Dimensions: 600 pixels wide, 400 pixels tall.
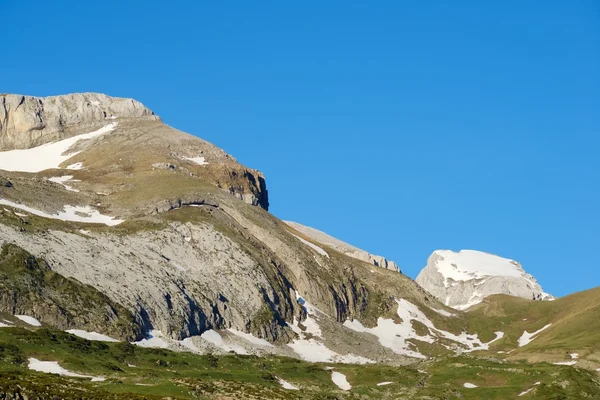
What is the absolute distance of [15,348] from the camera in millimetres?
146125

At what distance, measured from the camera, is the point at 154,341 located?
194500mm

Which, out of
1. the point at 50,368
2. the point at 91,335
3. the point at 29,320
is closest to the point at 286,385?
the point at 91,335

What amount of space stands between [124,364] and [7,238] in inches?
1990

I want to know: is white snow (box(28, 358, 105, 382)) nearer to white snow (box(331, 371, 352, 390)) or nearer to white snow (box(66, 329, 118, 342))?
white snow (box(66, 329, 118, 342))

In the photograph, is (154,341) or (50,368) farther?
(154,341)

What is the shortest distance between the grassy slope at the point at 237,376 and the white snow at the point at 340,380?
4.41 feet

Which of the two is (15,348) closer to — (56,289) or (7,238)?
(56,289)

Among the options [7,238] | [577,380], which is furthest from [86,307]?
[577,380]

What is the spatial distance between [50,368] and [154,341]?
53.9 metres

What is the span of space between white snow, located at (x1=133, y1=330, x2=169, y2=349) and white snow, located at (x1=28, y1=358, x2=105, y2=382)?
150 ft

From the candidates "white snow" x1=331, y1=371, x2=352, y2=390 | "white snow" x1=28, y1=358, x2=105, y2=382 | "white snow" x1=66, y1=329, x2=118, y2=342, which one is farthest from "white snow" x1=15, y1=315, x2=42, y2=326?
"white snow" x1=331, y1=371, x2=352, y2=390

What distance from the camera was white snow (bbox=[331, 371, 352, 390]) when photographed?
176m

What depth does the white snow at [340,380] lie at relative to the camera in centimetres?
17648

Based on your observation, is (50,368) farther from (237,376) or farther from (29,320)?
(29,320)
